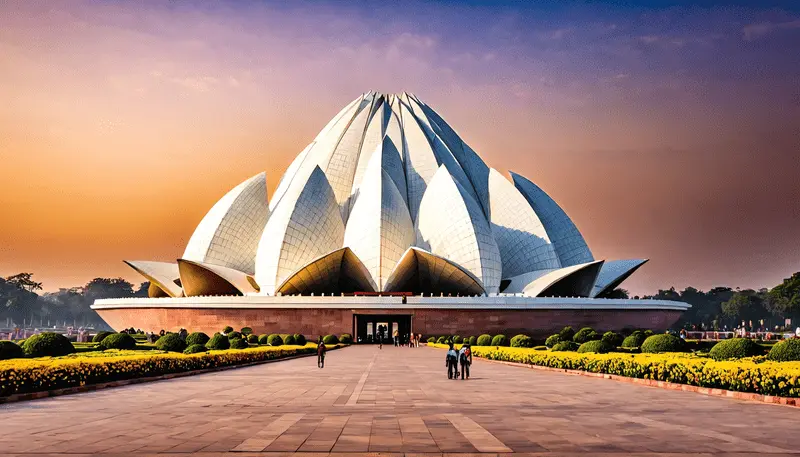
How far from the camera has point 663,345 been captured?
21.7 m

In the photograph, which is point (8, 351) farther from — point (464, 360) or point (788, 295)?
point (788, 295)

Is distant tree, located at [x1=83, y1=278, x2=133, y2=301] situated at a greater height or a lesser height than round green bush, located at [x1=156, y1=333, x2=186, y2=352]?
greater

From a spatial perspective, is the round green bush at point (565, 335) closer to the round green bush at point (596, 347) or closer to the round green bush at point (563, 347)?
the round green bush at point (563, 347)

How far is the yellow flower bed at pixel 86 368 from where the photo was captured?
12.2 metres

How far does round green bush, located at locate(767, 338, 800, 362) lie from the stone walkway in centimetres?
366

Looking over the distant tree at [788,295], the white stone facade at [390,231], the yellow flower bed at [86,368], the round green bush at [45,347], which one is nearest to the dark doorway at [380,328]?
the white stone facade at [390,231]

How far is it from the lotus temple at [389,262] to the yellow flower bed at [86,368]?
18.4m

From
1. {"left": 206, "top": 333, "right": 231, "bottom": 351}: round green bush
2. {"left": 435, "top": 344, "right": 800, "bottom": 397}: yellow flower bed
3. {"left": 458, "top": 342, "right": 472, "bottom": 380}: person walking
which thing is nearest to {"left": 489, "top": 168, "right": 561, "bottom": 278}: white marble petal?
{"left": 206, "top": 333, "right": 231, "bottom": 351}: round green bush

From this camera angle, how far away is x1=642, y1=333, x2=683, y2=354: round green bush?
71.2 ft

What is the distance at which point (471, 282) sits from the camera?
133 feet

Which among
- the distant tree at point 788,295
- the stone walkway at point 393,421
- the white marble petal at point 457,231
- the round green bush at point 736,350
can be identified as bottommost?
the stone walkway at point 393,421

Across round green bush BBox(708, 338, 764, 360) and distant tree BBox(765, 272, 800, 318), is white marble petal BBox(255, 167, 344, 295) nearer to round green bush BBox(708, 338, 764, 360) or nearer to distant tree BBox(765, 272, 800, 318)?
round green bush BBox(708, 338, 764, 360)

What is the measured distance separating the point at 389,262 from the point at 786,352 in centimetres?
2791

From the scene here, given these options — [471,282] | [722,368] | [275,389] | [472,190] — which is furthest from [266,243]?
[722,368]
